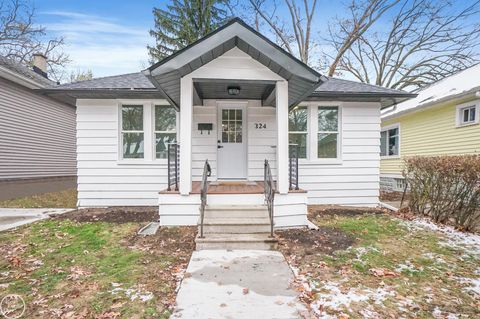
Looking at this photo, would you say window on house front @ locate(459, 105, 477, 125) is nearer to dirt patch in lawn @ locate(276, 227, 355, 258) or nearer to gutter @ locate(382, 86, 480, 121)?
gutter @ locate(382, 86, 480, 121)

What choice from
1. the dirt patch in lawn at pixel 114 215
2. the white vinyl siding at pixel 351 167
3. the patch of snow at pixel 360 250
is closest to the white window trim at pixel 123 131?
the dirt patch in lawn at pixel 114 215

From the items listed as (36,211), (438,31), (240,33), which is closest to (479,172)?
(240,33)

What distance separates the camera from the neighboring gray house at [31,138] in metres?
8.77

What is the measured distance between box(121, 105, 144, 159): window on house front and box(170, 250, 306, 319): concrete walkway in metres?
4.33

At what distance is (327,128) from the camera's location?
7590 millimetres

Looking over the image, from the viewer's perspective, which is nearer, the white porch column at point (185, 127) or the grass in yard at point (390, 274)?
the grass in yard at point (390, 274)

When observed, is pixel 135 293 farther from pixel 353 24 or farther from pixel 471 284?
pixel 353 24

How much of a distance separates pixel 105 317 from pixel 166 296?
591mm

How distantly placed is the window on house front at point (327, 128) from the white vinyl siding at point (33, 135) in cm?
1016

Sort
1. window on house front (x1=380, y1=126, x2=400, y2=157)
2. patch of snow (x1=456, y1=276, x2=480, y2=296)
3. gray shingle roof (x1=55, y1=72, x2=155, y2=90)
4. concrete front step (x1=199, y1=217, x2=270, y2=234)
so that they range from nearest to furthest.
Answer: patch of snow (x1=456, y1=276, x2=480, y2=296)
concrete front step (x1=199, y1=217, x2=270, y2=234)
gray shingle roof (x1=55, y1=72, x2=155, y2=90)
window on house front (x1=380, y1=126, x2=400, y2=157)

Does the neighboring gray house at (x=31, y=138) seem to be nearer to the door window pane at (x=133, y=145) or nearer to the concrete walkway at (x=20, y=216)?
the concrete walkway at (x=20, y=216)

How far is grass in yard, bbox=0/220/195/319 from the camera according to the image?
2.54 metres

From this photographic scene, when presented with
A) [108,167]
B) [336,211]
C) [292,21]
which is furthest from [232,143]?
[292,21]

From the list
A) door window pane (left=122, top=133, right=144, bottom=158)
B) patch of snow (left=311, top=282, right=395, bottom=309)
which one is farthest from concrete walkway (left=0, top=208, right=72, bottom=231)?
patch of snow (left=311, top=282, right=395, bottom=309)
